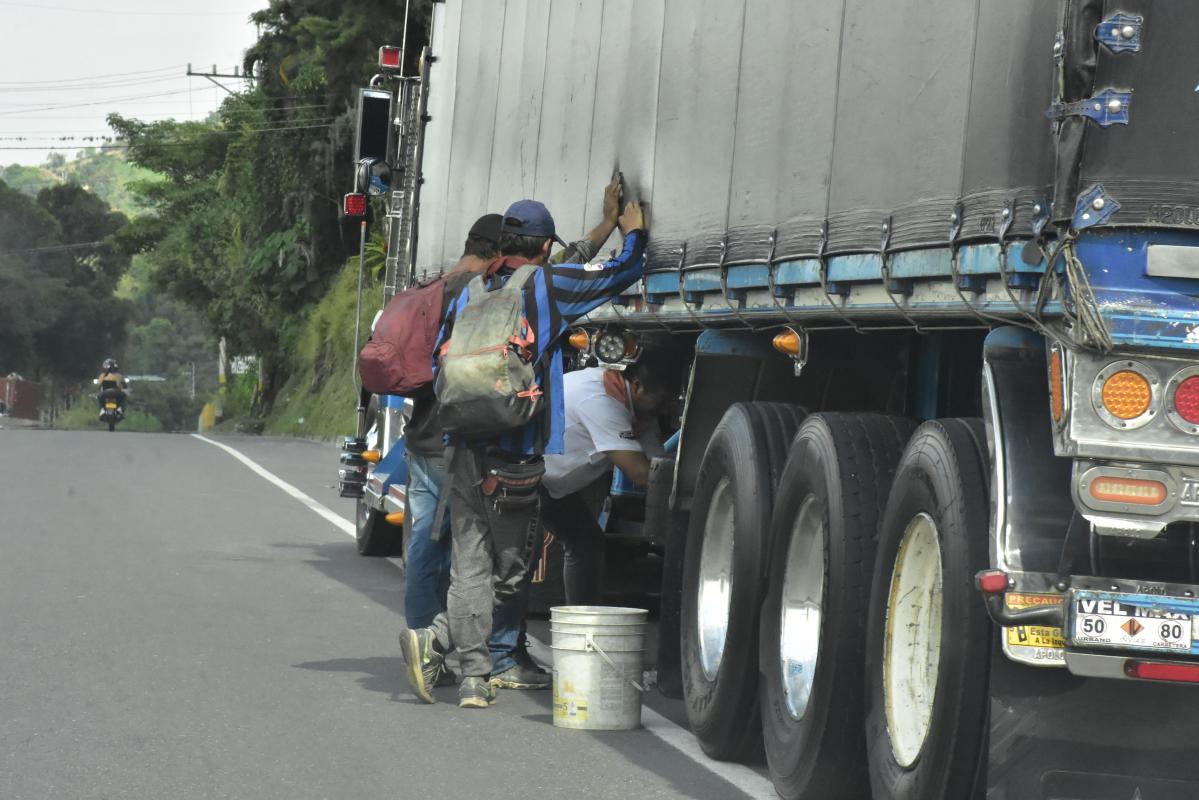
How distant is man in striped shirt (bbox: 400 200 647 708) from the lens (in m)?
8.14

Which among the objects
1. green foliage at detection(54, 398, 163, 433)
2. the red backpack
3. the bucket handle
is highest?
the red backpack

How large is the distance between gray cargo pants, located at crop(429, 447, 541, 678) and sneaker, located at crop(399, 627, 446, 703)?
50mm

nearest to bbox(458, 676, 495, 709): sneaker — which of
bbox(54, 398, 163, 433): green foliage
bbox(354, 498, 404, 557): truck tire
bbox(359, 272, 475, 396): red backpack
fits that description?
bbox(359, 272, 475, 396): red backpack

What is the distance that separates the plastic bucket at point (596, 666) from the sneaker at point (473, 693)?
0.47 m

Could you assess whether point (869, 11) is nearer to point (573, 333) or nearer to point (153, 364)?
point (573, 333)

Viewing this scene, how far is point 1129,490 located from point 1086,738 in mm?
703

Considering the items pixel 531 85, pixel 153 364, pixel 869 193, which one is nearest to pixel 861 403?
pixel 869 193

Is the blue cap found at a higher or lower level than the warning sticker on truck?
higher

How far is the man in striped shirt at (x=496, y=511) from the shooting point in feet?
26.7

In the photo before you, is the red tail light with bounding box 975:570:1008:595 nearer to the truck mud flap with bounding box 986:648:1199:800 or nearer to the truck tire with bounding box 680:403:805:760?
the truck mud flap with bounding box 986:648:1199:800

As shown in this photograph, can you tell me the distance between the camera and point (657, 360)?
375 inches

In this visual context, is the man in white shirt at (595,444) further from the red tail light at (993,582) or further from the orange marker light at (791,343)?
the red tail light at (993,582)

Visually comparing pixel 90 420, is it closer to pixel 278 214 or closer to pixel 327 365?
pixel 278 214

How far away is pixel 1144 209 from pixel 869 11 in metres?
1.71
